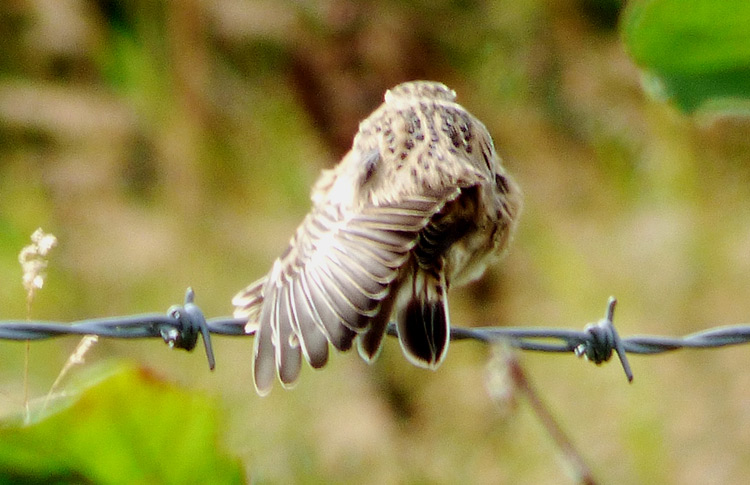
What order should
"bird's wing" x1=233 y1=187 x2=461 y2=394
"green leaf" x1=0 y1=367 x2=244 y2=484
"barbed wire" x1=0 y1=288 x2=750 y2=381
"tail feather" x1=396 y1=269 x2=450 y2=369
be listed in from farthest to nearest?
1. "tail feather" x1=396 y1=269 x2=450 y2=369
2. "bird's wing" x1=233 y1=187 x2=461 y2=394
3. "barbed wire" x1=0 y1=288 x2=750 y2=381
4. "green leaf" x1=0 y1=367 x2=244 y2=484

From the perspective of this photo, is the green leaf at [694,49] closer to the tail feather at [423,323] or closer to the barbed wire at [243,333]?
the barbed wire at [243,333]

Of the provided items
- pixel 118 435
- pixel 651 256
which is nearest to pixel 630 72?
pixel 651 256

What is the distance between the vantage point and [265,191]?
7.54 meters

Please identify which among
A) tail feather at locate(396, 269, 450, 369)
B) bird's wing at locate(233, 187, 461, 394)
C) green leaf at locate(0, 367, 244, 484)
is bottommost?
tail feather at locate(396, 269, 450, 369)

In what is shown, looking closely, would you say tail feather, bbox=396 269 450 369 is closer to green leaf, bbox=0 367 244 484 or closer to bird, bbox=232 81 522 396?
bird, bbox=232 81 522 396

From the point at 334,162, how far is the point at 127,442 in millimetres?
5616

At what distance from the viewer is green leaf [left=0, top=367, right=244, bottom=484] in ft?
5.08

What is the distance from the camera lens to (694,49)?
300 cm

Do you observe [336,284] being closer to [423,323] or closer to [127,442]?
[423,323]

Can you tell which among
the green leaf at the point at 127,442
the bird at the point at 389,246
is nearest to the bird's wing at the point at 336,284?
the bird at the point at 389,246

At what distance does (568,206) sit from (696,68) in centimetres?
515

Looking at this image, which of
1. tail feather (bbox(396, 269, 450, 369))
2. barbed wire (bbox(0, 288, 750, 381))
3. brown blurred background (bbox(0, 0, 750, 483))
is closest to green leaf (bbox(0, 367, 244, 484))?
barbed wire (bbox(0, 288, 750, 381))

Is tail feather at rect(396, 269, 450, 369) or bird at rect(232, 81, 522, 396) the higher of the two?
bird at rect(232, 81, 522, 396)

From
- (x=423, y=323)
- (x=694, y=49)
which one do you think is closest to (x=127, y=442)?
(x=423, y=323)
